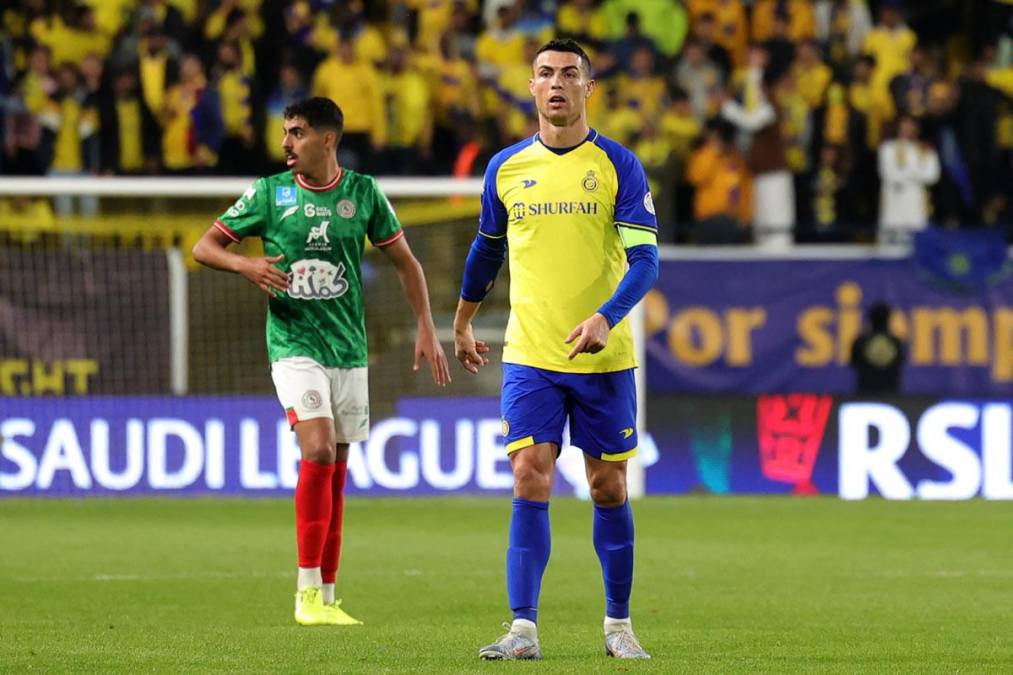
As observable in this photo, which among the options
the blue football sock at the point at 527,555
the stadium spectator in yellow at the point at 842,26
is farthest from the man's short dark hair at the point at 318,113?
the stadium spectator in yellow at the point at 842,26

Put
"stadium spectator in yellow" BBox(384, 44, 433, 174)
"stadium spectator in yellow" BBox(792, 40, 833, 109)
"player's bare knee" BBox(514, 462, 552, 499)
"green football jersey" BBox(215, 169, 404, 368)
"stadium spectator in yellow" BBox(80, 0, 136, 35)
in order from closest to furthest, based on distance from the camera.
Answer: "player's bare knee" BBox(514, 462, 552, 499) < "green football jersey" BBox(215, 169, 404, 368) < "stadium spectator in yellow" BBox(384, 44, 433, 174) < "stadium spectator in yellow" BBox(80, 0, 136, 35) < "stadium spectator in yellow" BBox(792, 40, 833, 109)

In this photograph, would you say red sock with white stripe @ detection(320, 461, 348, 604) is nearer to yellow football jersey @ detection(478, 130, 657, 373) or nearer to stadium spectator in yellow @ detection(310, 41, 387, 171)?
yellow football jersey @ detection(478, 130, 657, 373)

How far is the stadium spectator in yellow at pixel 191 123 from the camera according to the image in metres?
18.5

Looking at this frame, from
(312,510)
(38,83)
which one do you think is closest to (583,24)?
(38,83)

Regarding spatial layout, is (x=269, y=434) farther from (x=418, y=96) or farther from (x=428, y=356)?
(x=428, y=356)

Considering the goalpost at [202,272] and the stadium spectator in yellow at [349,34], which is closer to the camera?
the goalpost at [202,272]

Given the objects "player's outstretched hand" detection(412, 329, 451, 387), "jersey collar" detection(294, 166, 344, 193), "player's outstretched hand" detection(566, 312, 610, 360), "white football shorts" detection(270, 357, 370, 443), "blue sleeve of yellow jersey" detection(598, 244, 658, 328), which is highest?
"jersey collar" detection(294, 166, 344, 193)

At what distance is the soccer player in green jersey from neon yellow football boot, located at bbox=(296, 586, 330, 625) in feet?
0.41

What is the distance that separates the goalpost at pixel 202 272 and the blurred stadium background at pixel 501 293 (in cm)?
3

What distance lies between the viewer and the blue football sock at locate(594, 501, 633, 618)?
728cm

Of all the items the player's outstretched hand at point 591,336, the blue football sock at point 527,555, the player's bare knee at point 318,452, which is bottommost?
the blue football sock at point 527,555

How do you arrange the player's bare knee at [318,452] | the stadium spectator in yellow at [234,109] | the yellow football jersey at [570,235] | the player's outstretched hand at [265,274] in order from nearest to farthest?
1. the yellow football jersey at [570,235]
2. the player's outstretched hand at [265,274]
3. the player's bare knee at [318,452]
4. the stadium spectator in yellow at [234,109]

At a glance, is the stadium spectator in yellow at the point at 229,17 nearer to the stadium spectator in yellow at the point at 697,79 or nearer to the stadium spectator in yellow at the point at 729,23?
the stadium spectator in yellow at the point at 697,79

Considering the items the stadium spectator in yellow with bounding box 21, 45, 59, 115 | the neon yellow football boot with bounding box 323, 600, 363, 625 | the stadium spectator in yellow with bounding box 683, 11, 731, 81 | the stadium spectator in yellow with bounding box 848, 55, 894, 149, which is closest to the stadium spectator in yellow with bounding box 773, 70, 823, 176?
the stadium spectator in yellow with bounding box 848, 55, 894, 149
